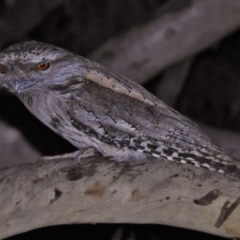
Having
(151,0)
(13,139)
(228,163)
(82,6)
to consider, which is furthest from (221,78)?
(228,163)

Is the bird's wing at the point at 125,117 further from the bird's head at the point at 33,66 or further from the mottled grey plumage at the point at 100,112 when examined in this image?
the bird's head at the point at 33,66

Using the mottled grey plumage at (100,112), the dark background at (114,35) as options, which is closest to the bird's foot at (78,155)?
the mottled grey plumage at (100,112)

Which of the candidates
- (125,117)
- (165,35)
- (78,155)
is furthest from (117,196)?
(165,35)

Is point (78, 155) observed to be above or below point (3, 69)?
below

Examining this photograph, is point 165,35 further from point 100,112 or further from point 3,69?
point 3,69

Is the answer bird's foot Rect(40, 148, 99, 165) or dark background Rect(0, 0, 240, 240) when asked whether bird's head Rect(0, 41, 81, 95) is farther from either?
dark background Rect(0, 0, 240, 240)

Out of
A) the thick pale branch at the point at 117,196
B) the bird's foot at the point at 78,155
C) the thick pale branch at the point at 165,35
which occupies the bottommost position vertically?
the thick pale branch at the point at 117,196
